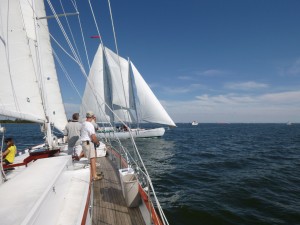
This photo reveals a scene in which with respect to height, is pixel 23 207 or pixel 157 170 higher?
pixel 23 207

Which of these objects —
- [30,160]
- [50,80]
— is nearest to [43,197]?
[30,160]

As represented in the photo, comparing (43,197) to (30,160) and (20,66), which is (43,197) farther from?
(20,66)

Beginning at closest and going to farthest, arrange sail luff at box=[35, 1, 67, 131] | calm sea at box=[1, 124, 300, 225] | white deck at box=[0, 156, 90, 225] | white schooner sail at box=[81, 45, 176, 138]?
white deck at box=[0, 156, 90, 225], calm sea at box=[1, 124, 300, 225], sail luff at box=[35, 1, 67, 131], white schooner sail at box=[81, 45, 176, 138]

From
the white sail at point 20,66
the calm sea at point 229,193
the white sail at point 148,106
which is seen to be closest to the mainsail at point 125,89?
the white sail at point 148,106

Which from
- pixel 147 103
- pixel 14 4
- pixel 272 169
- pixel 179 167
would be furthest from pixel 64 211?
pixel 147 103

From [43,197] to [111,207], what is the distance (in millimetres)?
2064

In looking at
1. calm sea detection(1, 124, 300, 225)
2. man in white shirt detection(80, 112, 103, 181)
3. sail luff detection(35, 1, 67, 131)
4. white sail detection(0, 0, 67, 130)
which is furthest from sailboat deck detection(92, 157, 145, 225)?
sail luff detection(35, 1, 67, 131)

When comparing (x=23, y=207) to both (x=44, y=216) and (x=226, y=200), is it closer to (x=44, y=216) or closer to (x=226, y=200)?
(x=44, y=216)

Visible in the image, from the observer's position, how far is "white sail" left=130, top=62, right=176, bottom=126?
35.3 m

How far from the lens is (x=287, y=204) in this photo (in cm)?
762

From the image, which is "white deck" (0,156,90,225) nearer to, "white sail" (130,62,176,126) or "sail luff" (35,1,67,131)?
"sail luff" (35,1,67,131)

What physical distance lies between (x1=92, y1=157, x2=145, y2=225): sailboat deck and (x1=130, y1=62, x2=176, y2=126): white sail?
97.2 ft

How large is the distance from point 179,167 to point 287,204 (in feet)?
23.2

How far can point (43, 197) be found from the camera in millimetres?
2414
